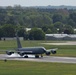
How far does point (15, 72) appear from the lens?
3492 inches

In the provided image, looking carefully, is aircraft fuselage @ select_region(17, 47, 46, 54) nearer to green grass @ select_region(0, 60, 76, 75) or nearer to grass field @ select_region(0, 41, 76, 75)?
grass field @ select_region(0, 41, 76, 75)

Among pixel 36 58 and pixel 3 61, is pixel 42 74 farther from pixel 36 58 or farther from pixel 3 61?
pixel 36 58

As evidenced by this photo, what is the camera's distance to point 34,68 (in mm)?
95375

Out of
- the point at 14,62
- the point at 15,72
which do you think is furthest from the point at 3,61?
the point at 15,72

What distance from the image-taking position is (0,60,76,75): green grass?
88.8 m

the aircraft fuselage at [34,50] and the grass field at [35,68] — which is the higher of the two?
the grass field at [35,68]

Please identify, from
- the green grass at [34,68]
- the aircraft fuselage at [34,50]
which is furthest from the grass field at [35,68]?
the aircraft fuselage at [34,50]

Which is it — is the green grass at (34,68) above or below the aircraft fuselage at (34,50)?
above

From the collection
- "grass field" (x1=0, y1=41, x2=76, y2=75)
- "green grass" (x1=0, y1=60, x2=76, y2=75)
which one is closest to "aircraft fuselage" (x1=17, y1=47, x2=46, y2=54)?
"grass field" (x1=0, y1=41, x2=76, y2=75)

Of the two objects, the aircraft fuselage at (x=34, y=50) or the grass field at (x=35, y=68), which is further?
the aircraft fuselage at (x=34, y=50)

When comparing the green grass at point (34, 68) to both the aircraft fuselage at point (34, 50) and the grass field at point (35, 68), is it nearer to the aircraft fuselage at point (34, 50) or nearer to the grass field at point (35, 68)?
the grass field at point (35, 68)

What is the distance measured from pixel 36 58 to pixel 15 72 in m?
31.7

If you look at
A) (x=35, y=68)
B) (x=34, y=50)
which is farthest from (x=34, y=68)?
(x=34, y=50)

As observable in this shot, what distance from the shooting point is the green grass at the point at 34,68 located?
8875 cm
